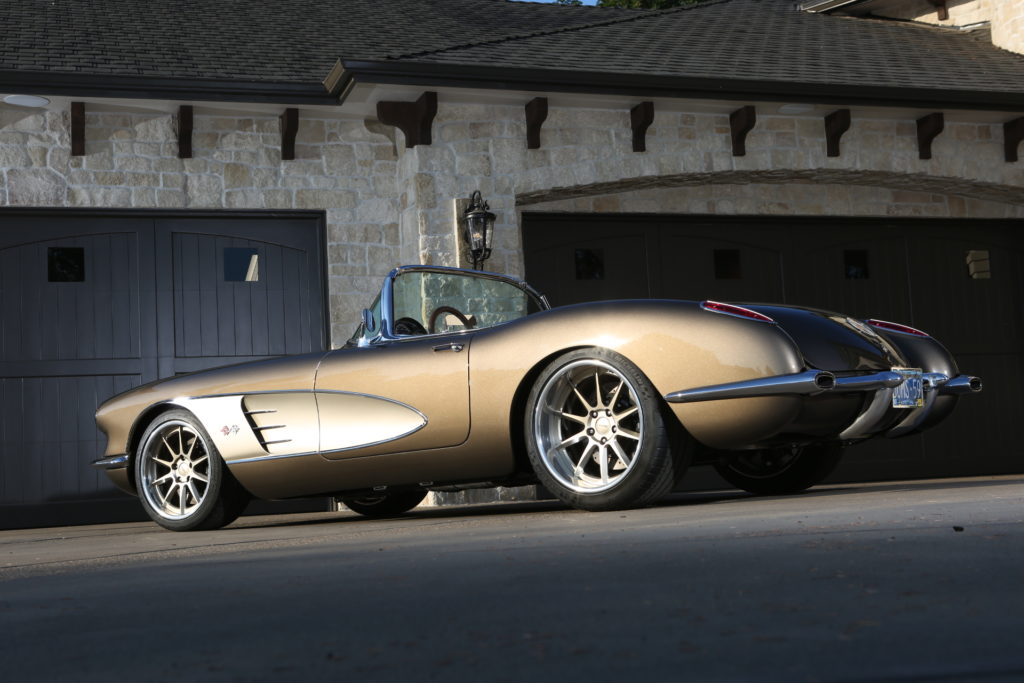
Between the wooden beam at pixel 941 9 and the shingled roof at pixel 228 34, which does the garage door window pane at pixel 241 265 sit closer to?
the shingled roof at pixel 228 34

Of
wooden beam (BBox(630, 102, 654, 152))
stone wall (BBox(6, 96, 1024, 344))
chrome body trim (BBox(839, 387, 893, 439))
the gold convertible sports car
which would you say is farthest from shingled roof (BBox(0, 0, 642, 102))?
chrome body trim (BBox(839, 387, 893, 439))

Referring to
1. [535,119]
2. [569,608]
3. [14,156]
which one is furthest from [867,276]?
[569,608]

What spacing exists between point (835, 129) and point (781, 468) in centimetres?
607

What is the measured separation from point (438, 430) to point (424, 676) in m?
3.51

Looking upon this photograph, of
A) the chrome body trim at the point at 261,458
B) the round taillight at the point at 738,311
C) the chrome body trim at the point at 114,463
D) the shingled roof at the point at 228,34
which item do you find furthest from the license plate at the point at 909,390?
the shingled roof at the point at 228,34

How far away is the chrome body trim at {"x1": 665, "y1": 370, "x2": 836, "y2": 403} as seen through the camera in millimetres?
4723

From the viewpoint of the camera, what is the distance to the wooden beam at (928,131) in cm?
1160

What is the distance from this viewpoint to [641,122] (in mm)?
10883

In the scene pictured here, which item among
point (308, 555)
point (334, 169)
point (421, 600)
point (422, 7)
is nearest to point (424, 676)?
point (421, 600)

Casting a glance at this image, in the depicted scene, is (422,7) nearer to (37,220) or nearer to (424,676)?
(37,220)

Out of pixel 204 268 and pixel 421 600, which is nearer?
pixel 421 600

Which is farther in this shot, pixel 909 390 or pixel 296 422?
pixel 296 422

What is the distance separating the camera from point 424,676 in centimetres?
189

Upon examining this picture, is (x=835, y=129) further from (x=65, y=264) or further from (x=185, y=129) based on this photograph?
(x=65, y=264)
